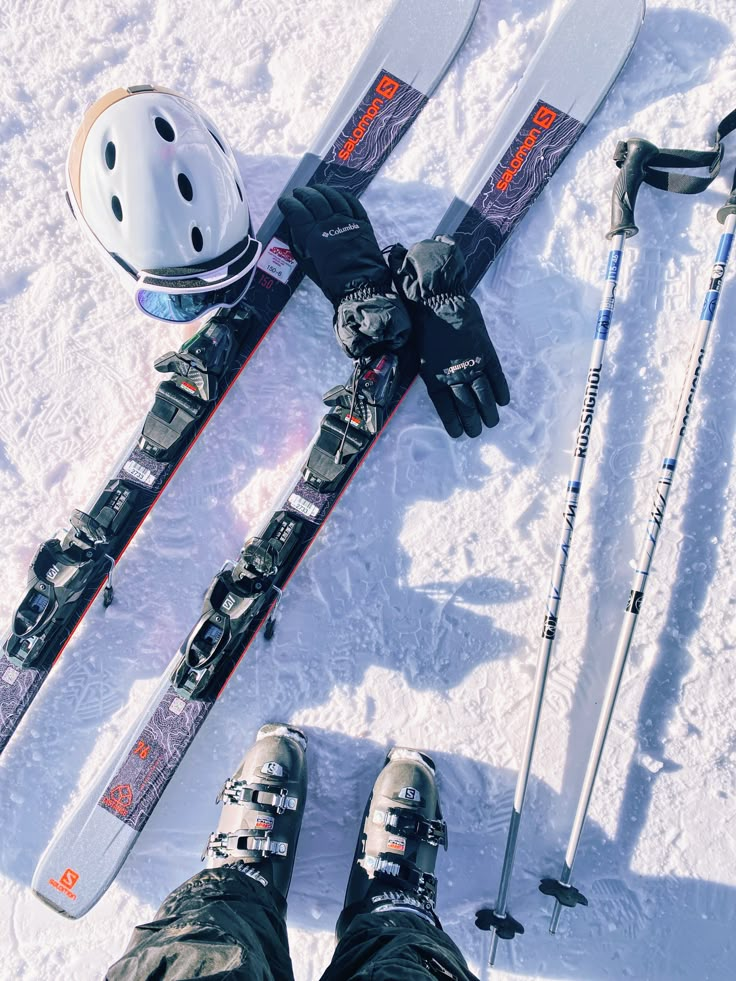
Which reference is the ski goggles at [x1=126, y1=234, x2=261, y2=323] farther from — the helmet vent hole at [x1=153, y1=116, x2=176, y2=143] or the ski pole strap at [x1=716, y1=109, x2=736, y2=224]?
the ski pole strap at [x1=716, y1=109, x2=736, y2=224]

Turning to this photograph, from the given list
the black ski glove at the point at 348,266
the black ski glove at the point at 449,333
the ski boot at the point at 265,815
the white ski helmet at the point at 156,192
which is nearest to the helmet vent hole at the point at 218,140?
the white ski helmet at the point at 156,192

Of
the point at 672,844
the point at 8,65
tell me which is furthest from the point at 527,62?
the point at 672,844

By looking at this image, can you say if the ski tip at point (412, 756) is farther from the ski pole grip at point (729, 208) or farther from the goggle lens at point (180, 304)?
the ski pole grip at point (729, 208)

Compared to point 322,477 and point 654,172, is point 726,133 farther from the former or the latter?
point 322,477

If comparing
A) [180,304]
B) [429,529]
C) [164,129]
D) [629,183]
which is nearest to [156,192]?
[164,129]

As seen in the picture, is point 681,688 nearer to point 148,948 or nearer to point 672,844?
point 672,844

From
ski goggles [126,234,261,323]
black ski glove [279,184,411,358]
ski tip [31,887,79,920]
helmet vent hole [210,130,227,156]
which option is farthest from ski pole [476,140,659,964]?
ski tip [31,887,79,920]
